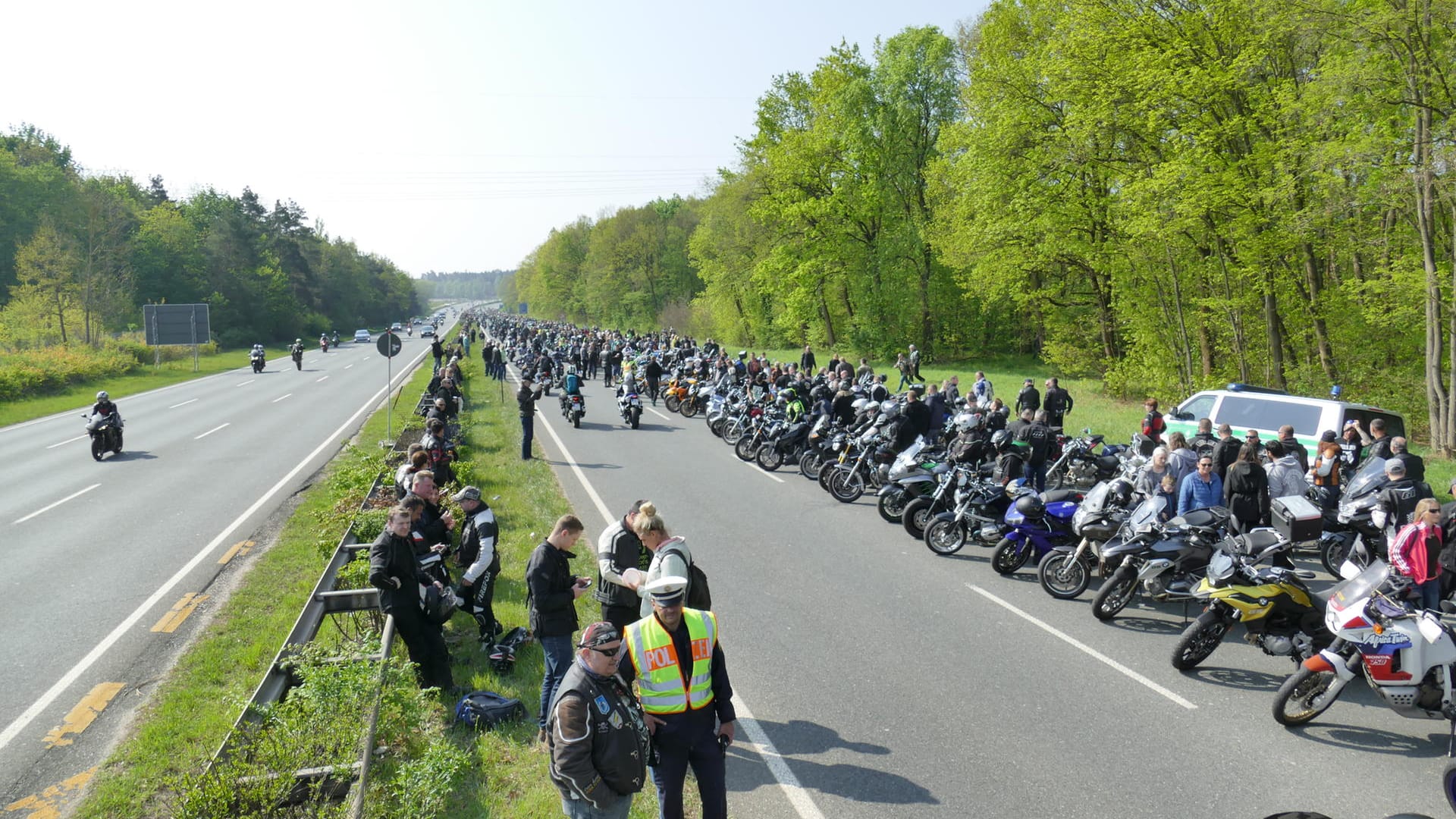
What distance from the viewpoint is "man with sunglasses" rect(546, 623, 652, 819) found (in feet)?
11.8

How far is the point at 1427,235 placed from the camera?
16.4 metres

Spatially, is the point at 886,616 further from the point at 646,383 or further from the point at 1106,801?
the point at 646,383

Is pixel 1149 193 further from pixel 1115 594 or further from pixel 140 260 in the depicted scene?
pixel 140 260

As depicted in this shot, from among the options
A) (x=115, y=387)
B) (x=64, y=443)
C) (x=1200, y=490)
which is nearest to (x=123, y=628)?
(x=1200, y=490)

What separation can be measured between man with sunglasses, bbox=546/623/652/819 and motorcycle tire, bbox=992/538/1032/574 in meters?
6.92

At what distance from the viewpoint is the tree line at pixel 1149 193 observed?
1698 centimetres

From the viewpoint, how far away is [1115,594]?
324 inches

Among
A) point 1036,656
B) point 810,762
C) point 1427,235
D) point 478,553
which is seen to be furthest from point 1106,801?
point 1427,235

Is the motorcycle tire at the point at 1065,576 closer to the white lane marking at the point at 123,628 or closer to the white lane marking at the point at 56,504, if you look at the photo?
the white lane marking at the point at 123,628

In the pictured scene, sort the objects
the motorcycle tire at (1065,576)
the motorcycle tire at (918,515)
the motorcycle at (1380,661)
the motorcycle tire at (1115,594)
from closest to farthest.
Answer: the motorcycle at (1380,661) → the motorcycle tire at (1115,594) → the motorcycle tire at (1065,576) → the motorcycle tire at (918,515)

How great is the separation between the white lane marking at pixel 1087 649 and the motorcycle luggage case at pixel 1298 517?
12.0ft

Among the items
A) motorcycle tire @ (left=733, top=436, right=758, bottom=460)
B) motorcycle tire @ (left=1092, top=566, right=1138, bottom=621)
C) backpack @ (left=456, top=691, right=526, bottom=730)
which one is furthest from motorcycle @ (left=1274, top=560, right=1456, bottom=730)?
motorcycle tire @ (left=733, top=436, right=758, bottom=460)

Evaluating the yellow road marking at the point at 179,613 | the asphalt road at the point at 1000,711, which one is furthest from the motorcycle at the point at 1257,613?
the yellow road marking at the point at 179,613

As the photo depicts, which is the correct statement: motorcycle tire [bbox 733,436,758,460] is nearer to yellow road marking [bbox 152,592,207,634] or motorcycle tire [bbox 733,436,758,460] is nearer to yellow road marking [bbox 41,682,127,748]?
yellow road marking [bbox 152,592,207,634]
